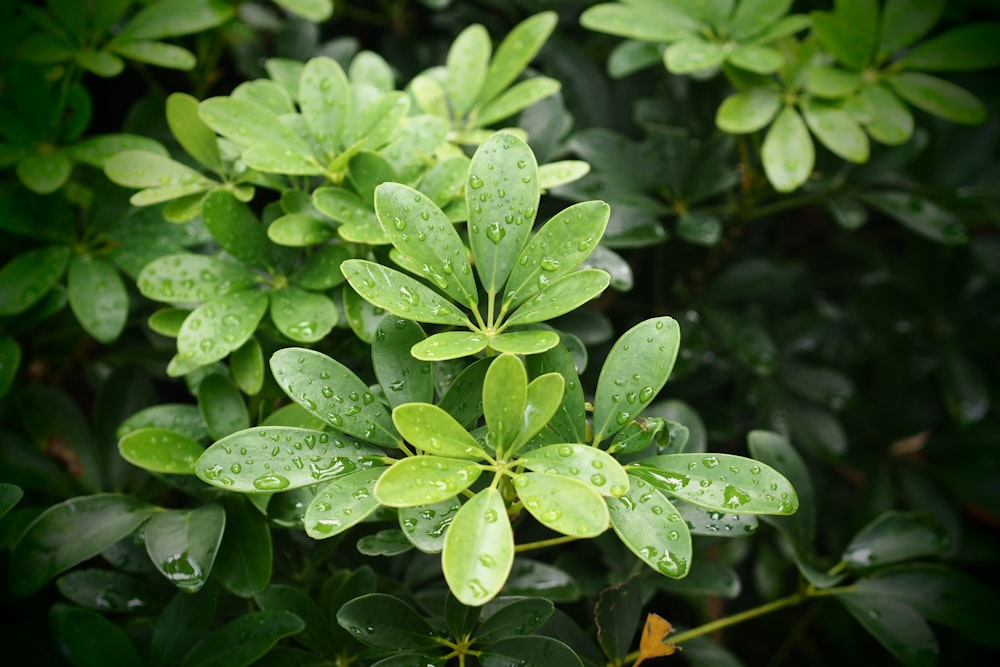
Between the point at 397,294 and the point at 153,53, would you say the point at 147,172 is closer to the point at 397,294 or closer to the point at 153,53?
the point at 153,53

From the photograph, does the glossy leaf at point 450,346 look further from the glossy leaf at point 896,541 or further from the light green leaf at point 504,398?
the glossy leaf at point 896,541

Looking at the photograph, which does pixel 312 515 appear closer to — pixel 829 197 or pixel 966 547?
pixel 829 197

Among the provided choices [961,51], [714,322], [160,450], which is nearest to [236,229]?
[160,450]

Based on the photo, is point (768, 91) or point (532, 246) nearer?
point (532, 246)

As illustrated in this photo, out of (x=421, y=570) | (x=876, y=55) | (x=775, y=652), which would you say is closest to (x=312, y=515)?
(x=421, y=570)

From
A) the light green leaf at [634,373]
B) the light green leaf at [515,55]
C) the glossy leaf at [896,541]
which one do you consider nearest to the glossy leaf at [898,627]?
the glossy leaf at [896,541]
